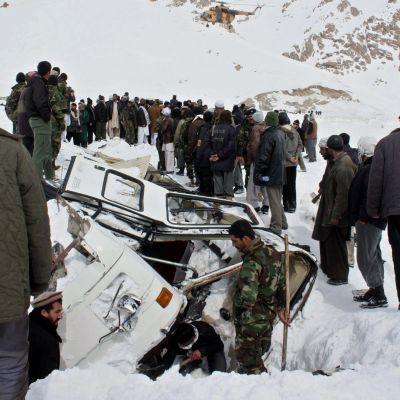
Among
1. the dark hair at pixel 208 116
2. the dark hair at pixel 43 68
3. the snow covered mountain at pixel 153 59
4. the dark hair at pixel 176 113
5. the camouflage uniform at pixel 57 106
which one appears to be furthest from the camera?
the snow covered mountain at pixel 153 59

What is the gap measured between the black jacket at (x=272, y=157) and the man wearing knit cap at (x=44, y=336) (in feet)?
13.9

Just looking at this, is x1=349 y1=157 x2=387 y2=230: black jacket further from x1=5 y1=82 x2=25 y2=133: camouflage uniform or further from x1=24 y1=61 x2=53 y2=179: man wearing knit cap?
x1=5 y1=82 x2=25 y2=133: camouflage uniform

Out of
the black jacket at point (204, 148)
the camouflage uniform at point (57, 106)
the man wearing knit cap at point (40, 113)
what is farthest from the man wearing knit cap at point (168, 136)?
the man wearing knit cap at point (40, 113)

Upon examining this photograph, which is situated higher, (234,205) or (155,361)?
(234,205)

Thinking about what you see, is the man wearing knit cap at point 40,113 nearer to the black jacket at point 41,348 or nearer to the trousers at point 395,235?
the black jacket at point 41,348

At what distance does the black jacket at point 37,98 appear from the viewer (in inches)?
275

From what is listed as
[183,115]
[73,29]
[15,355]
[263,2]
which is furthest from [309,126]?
[263,2]

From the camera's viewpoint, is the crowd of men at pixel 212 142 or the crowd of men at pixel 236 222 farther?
the crowd of men at pixel 212 142

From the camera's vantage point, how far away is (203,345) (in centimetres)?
443

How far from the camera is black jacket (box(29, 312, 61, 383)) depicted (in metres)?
3.34

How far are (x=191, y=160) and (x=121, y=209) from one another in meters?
5.66

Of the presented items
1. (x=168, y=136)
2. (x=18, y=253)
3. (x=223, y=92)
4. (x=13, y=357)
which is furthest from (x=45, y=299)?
(x=223, y=92)

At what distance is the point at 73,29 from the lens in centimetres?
4781

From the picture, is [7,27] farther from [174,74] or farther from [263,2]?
[263,2]
